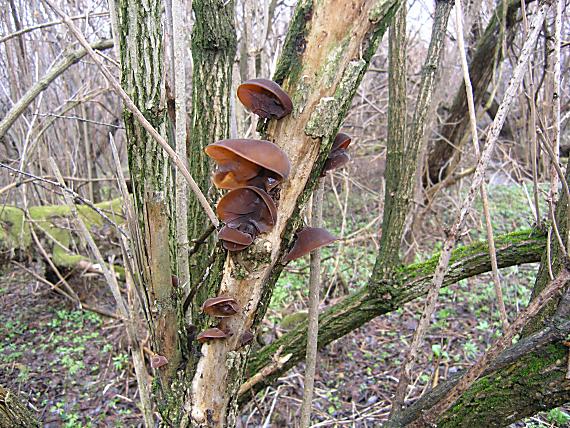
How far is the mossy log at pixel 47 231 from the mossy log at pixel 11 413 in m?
3.03

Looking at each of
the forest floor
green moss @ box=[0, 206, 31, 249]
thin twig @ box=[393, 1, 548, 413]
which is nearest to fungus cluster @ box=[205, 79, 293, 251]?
thin twig @ box=[393, 1, 548, 413]

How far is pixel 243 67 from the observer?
12.9 feet

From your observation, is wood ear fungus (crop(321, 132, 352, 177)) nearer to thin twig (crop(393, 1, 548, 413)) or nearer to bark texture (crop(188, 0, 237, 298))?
thin twig (crop(393, 1, 548, 413))

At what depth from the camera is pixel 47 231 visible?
4418 millimetres

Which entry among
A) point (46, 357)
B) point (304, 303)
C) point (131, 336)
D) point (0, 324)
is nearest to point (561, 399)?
point (131, 336)

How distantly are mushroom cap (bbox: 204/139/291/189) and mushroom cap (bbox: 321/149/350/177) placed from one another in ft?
0.60

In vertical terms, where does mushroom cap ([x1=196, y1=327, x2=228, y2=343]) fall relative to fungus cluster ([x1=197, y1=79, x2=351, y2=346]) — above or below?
below

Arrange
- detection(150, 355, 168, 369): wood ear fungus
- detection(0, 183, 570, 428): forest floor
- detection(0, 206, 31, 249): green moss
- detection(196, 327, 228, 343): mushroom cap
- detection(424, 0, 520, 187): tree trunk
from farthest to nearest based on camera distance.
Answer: detection(0, 206, 31, 249): green moss < detection(424, 0, 520, 187): tree trunk < detection(0, 183, 570, 428): forest floor < detection(150, 355, 168, 369): wood ear fungus < detection(196, 327, 228, 343): mushroom cap

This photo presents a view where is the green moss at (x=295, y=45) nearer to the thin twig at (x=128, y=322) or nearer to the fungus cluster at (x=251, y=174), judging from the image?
the fungus cluster at (x=251, y=174)

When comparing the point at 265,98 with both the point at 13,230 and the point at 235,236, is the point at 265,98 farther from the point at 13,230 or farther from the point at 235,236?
the point at 13,230

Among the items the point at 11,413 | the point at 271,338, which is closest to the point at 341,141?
the point at 11,413

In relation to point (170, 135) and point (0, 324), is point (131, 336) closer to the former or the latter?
point (170, 135)

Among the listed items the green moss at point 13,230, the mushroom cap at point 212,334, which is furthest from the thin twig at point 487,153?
the green moss at point 13,230

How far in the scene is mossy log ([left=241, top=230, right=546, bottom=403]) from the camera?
2215 mm
